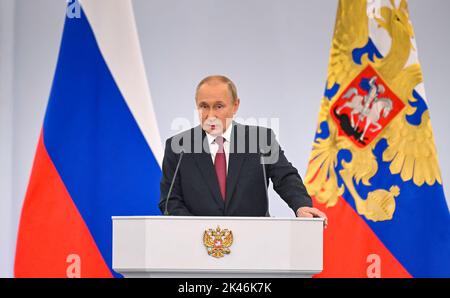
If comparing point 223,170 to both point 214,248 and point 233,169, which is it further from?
point 214,248

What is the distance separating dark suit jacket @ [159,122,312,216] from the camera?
3564 mm

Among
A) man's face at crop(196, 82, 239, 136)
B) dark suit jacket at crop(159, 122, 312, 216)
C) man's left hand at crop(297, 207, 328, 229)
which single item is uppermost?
man's face at crop(196, 82, 239, 136)

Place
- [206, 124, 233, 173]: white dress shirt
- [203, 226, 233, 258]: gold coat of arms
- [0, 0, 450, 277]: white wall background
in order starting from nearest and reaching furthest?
[203, 226, 233, 258]: gold coat of arms → [206, 124, 233, 173]: white dress shirt → [0, 0, 450, 277]: white wall background

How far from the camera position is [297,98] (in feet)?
18.2

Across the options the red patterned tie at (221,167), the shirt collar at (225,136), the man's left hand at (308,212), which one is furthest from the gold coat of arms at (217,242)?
the shirt collar at (225,136)

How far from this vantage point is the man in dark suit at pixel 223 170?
3.56 m

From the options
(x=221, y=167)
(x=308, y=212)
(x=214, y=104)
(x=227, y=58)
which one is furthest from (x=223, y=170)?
(x=227, y=58)

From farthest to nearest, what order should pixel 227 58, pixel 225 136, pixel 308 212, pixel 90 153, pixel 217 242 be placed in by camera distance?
pixel 227 58, pixel 90 153, pixel 225 136, pixel 308 212, pixel 217 242

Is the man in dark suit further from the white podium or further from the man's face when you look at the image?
the white podium

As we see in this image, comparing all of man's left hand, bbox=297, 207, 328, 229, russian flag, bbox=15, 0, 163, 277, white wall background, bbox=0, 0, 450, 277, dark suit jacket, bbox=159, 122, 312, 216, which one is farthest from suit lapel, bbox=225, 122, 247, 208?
white wall background, bbox=0, 0, 450, 277

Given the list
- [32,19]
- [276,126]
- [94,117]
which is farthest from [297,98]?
[32,19]

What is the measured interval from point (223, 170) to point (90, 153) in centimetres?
164

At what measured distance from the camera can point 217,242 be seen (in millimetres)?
3020
